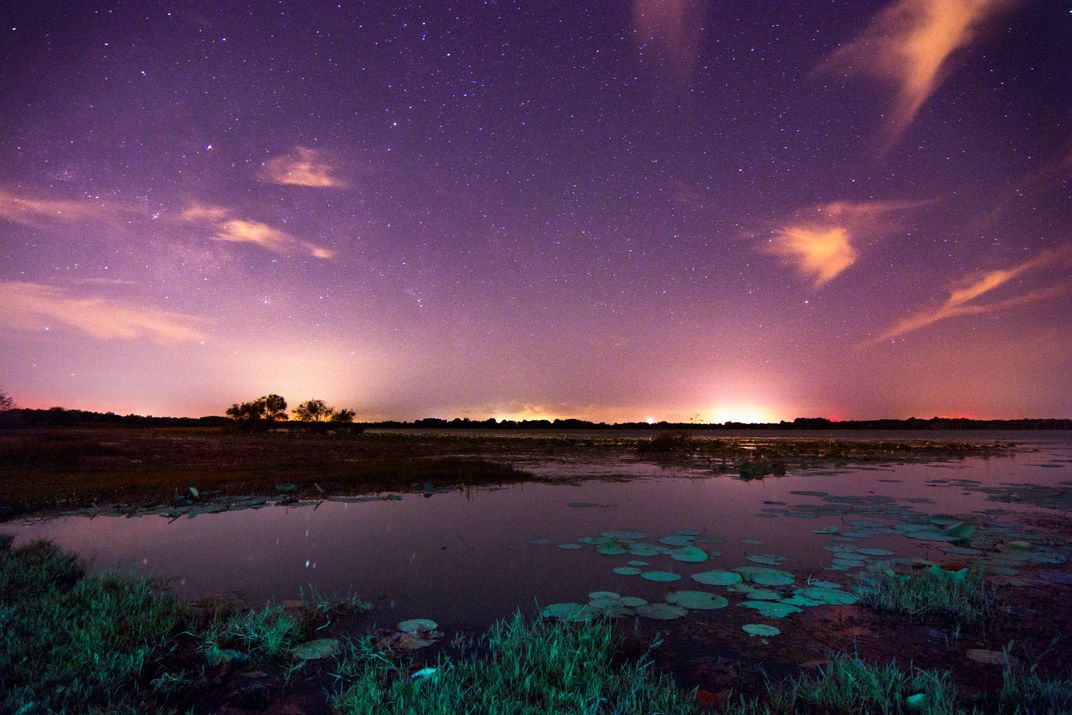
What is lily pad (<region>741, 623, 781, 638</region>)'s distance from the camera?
17.1 feet

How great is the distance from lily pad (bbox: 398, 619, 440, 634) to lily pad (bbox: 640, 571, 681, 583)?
2895 millimetres

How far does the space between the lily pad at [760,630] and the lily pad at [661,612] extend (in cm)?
66

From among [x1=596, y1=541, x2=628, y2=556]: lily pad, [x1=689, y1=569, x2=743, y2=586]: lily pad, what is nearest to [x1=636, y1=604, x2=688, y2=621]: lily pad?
[x1=689, y1=569, x2=743, y2=586]: lily pad

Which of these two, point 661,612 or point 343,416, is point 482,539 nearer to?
point 661,612

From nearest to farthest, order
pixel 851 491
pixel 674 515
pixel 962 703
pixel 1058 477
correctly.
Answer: pixel 962 703, pixel 674 515, pixel 851 491, pixel 1058 477

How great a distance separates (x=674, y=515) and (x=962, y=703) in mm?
7982

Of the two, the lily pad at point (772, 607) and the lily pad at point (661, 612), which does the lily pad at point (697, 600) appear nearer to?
the lily pad at point (661, 612)

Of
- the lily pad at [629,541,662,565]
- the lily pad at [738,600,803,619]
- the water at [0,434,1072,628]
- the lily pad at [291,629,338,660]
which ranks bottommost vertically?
the water at [0,434,1072,628]

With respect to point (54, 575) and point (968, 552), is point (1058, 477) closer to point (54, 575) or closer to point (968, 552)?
point (968, 552)

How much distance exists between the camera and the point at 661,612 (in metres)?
5.80

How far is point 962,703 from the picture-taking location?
3.77 m

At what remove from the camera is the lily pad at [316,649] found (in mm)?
4672

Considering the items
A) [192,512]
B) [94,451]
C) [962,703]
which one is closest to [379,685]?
[962,703]

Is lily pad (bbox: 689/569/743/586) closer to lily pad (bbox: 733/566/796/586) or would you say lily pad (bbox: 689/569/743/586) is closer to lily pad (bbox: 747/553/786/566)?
lily pad (bbox: 733/566/796/586)
